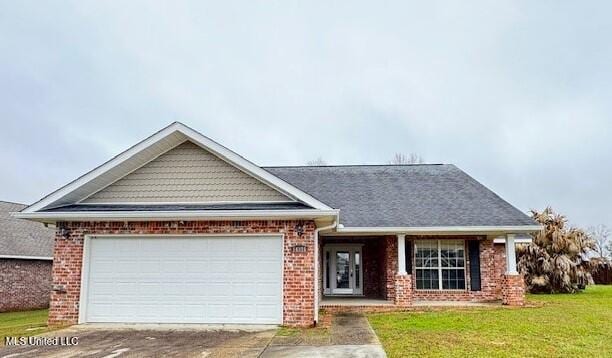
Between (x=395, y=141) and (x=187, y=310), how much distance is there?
96.8 feet

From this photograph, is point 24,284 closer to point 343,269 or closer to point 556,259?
point 343,269

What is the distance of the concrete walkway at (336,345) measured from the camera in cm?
757

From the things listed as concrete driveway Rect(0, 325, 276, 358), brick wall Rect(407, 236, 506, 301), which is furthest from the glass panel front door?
concrete driveway Rect(0, 325, 276, 358)

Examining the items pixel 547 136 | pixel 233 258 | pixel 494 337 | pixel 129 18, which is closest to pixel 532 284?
pixel 547 136

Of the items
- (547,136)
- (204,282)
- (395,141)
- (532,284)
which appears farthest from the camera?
(395,141)

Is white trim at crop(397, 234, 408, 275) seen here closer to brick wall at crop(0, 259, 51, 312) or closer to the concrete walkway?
the concrete walkway

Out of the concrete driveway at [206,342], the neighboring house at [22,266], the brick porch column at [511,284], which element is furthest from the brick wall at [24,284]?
the brick porch column at [511,284]

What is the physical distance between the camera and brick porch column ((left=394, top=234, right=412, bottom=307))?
14.5 meters

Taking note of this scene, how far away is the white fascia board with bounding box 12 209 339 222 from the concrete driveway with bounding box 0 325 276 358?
232 centimetres

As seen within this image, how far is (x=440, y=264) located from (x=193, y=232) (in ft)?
29.1

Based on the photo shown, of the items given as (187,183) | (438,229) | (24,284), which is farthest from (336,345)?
(24,284)

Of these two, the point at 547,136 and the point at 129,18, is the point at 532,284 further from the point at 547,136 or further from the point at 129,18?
the point at 129,18

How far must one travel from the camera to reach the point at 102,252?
11.2 metres

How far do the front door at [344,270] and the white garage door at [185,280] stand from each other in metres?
7.64
